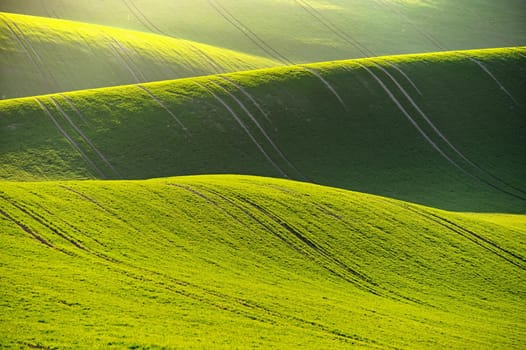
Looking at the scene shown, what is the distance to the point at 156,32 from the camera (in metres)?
110

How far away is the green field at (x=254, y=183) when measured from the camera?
26125 millimetres

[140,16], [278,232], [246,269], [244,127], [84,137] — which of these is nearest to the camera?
[246,269]

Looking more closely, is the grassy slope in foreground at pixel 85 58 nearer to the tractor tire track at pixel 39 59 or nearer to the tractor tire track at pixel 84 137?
the tractor tire track at pixel 39 59

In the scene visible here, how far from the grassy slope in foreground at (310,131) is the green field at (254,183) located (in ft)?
0.72

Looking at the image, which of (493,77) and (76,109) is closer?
(76,109)

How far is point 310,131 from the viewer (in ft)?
216

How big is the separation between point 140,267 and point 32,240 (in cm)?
513

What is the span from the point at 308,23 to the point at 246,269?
307 feet

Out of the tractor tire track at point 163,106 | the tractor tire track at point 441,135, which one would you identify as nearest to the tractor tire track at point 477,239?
the tractor tire track at point 441,135

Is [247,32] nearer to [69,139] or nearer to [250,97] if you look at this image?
[250,97]

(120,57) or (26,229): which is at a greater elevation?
(26,229)

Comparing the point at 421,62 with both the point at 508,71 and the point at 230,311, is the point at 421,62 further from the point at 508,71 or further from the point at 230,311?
the point at 230,311

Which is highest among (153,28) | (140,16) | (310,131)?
(310,131)

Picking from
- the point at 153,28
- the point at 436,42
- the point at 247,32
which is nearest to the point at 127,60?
the point at 153,28
